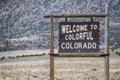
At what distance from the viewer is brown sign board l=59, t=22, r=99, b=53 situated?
768cm

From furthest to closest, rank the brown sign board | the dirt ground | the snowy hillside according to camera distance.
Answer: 1. the snowy hillside
2. the dirt ground
3. the brown sign board

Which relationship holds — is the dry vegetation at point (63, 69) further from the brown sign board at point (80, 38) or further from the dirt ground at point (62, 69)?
the brown sign board at point (80, 38)

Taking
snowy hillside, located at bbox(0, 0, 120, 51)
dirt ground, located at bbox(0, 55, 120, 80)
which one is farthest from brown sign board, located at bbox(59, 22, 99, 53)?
snowy hillside, located at bbox(0, 0, 120, 51)

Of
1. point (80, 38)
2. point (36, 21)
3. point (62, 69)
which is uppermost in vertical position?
point (36, 21)

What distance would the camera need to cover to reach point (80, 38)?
7.68m

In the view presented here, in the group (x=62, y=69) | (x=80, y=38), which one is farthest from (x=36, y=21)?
(x=80, y=38)

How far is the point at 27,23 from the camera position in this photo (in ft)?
33.0

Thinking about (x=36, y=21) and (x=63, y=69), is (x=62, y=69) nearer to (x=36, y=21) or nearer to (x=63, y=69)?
(x=63, y=69)

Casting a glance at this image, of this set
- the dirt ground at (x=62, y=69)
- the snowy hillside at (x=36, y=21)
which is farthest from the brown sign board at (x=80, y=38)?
the snowy hillside at (x=36, y=21)

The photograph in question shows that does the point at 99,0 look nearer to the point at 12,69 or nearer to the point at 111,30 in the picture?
the point at 111,30

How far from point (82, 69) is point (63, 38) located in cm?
202

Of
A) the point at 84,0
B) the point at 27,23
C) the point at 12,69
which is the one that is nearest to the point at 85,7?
the point at 84,0

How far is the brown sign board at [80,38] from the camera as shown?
7.68m

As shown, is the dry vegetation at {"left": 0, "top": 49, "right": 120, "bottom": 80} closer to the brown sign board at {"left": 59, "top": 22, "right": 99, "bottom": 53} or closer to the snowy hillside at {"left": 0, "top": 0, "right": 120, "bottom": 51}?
the snowy hillside at {"left": 0, "top": 0, "right": 120, "bottom": 51}
